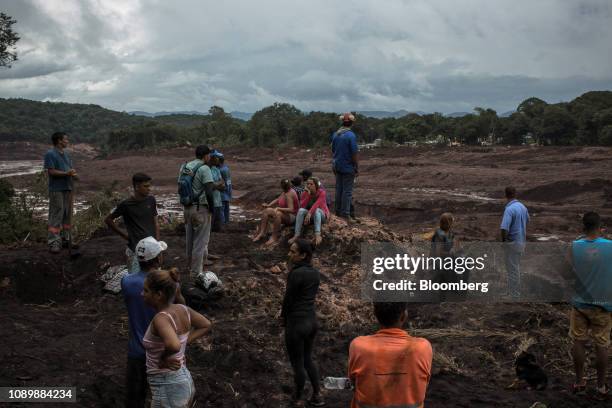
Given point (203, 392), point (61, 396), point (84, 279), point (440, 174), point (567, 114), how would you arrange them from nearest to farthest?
point (61, 396) → point (203, 392) → point (84, 279) → point (440, 174) → point (567, 114)

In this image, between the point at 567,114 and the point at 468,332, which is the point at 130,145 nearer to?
the point at 567,114

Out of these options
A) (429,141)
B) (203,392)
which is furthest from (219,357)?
(429,141)

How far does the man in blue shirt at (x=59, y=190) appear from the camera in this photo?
7.57m

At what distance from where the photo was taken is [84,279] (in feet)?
26.4

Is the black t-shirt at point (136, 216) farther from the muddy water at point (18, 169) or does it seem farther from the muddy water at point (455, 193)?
the muddy water at point (18, 169)

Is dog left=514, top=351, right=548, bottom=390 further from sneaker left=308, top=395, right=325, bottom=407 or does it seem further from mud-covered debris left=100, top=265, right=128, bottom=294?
mud-covered debris left=100, top=265, right=128, bottom=294

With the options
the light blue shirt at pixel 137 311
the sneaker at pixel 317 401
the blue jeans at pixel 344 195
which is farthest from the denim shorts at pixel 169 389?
the blue jeans at pixel 344 195

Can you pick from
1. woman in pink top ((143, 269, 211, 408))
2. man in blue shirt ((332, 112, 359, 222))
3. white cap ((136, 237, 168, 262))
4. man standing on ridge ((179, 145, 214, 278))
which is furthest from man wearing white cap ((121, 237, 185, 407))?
man in blue shirt ((332, 112, 359, 222))

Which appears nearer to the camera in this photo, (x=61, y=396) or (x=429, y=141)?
(x=61, y=396)

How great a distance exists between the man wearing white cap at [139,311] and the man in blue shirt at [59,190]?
174 inches

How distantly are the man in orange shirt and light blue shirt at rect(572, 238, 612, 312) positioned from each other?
9.22 feet

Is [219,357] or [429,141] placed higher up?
[429,141]

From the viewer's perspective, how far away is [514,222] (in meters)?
7.34

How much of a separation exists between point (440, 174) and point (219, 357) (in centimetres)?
2034
